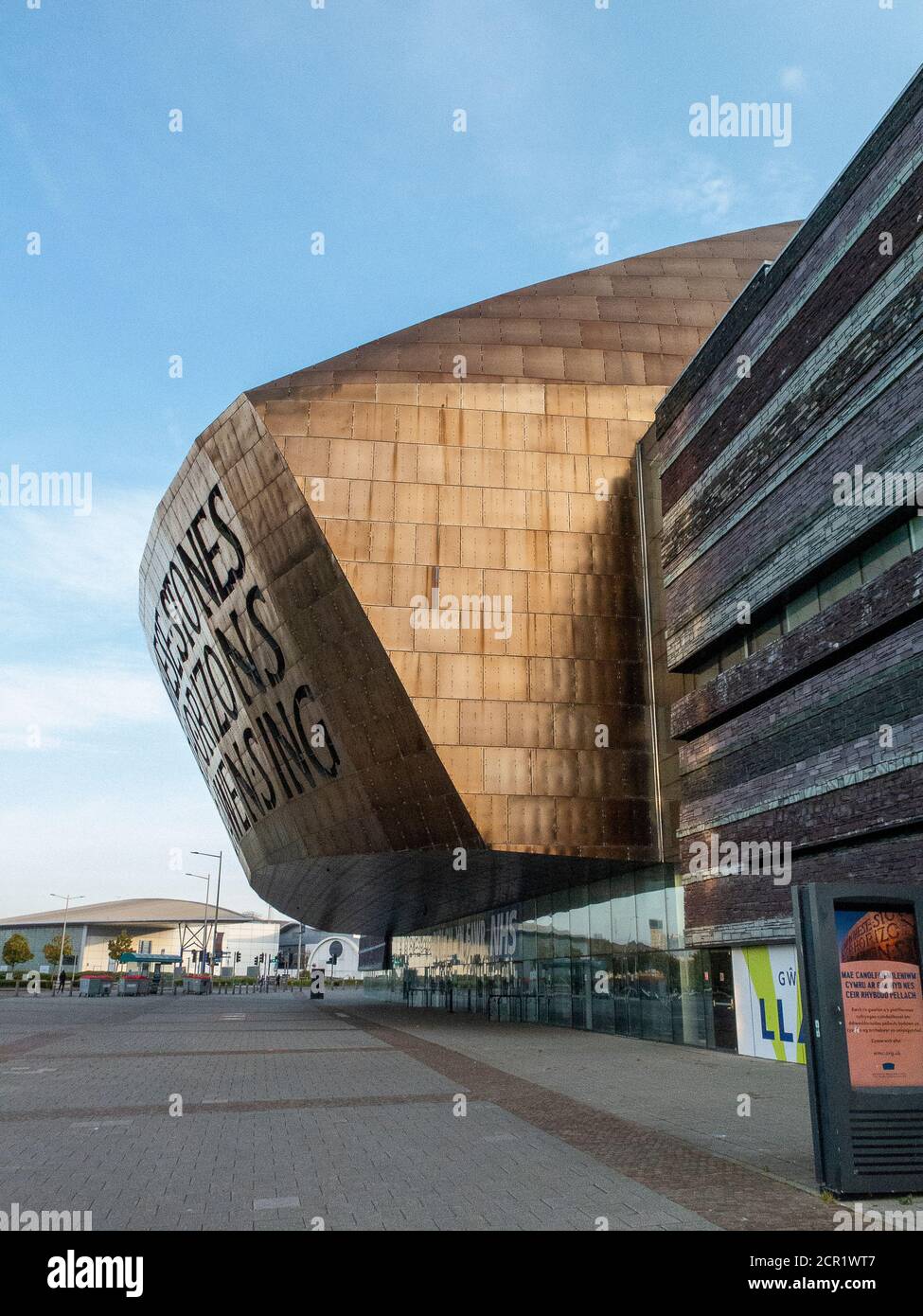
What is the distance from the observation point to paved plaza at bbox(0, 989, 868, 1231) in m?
7.39

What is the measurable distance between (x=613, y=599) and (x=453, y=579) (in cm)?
462

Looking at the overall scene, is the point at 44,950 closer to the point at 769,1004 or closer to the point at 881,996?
the point at 769,1004

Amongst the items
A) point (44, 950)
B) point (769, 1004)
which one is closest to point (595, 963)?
point (769, 1004)

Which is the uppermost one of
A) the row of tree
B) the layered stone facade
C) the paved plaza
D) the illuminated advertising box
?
the layered stone facade

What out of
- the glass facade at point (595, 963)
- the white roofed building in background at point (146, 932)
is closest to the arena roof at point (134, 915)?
the white roofed building in background at point (146, 932)

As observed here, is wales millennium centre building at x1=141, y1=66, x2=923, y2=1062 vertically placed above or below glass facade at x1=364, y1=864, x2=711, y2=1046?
above

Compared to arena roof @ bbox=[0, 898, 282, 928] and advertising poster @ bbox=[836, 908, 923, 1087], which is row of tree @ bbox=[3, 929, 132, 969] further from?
advertising poster @ bbox=[836, 908, 923, 1087]

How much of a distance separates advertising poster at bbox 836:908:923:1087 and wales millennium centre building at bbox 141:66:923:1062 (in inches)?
323

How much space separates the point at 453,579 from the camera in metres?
25.6

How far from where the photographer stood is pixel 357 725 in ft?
A: 85.6

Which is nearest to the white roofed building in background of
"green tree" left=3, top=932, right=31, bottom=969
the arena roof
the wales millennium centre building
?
the arena roof

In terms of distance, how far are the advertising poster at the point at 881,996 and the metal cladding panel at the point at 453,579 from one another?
1665cm

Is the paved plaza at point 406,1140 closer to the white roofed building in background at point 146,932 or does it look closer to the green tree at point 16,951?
the green tree at point 16,951

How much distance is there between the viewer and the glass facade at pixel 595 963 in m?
25.4
